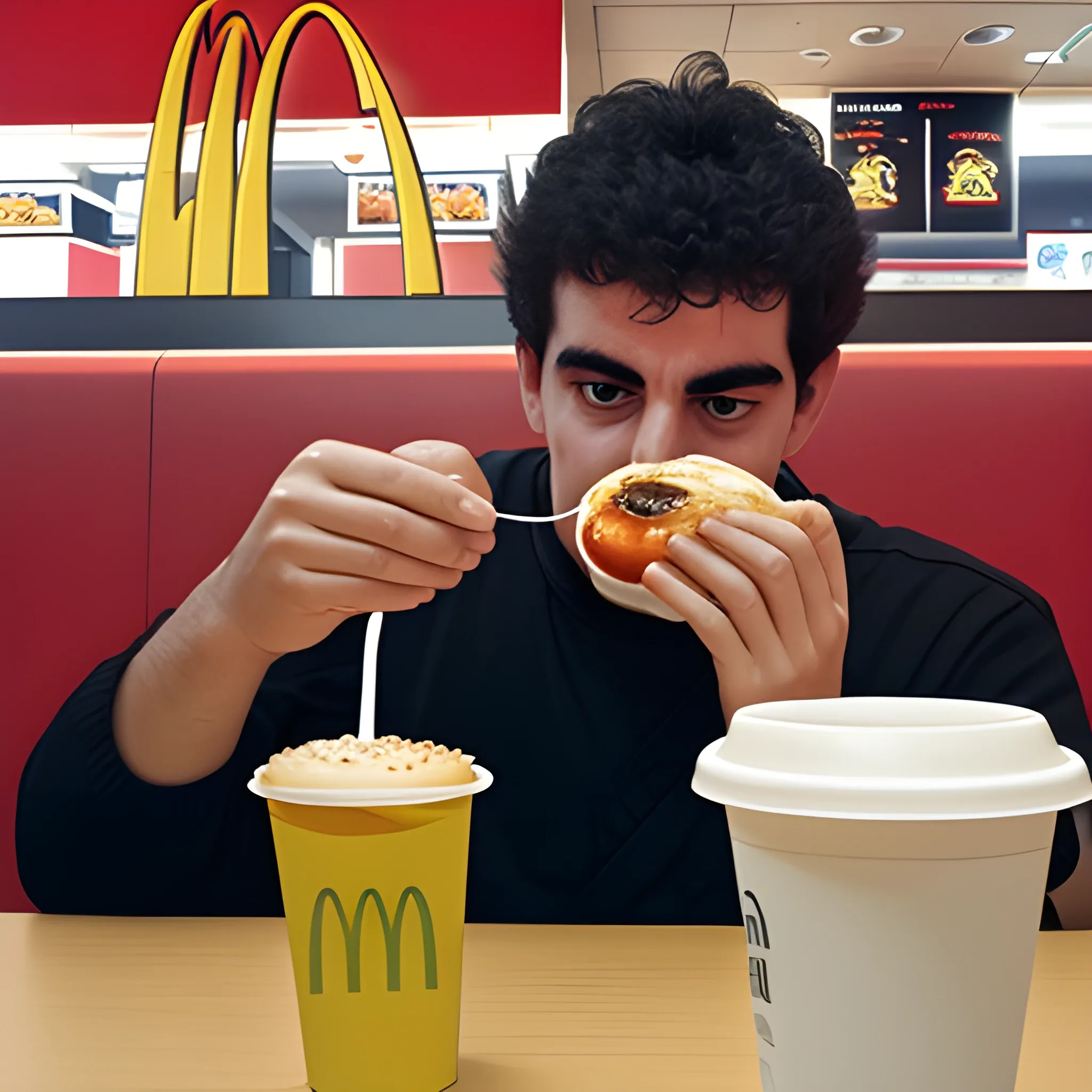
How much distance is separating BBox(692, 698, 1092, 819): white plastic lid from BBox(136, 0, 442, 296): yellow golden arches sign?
159 cm

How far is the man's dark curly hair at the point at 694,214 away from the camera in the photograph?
1.37m

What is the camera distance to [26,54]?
8.89 ft

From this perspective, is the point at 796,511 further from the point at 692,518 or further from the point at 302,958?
the point at 302,958

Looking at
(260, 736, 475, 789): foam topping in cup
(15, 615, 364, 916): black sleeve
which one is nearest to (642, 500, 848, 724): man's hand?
(260, 736, 475, 789): foam topping in cup

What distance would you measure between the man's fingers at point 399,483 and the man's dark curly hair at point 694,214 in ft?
1.88

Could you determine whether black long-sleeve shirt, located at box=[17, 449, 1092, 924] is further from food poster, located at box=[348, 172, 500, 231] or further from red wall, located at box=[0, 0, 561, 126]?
food poster, located at box=[348, 172, 500, 231]

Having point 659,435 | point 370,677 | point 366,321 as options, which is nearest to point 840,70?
point 366,321

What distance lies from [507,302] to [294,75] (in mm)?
1792

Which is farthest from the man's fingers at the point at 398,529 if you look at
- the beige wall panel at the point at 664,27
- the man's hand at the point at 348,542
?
the beige wall panel at the point at 664,27

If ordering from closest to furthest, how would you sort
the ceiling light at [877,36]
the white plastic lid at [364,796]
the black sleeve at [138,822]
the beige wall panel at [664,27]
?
the white plastic lid at [364,796]
the black sleeve at [138,822]
the beige wall panel at [664,27]
the ceiling light at [877,36]

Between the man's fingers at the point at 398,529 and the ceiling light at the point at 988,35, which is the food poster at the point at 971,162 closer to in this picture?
Result: the ceiling light at the point at 988,35

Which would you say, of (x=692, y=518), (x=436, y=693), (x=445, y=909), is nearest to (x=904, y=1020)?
(x=445, y=909)

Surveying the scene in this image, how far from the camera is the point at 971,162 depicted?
6176 mm

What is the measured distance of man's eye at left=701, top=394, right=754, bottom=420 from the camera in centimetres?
136
